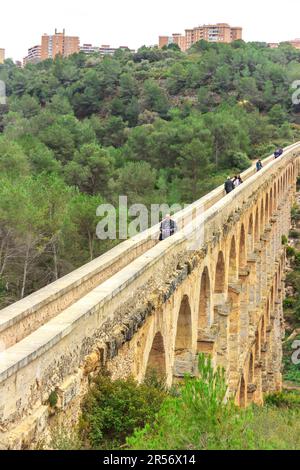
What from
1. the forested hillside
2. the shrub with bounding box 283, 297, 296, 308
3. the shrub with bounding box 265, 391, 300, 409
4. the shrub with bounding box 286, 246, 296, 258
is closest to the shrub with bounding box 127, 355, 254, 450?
the shrub with bounding box 265, 391, 300, 409

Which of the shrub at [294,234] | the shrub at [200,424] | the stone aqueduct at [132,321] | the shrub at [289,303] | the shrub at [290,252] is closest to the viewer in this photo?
the shrub at [200,424]

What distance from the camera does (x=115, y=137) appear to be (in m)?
45.7

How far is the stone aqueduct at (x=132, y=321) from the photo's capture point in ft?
14.9

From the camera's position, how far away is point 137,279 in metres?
7.28

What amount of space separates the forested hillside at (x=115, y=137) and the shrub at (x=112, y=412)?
15191 mm

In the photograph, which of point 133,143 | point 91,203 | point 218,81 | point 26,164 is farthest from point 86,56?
point 91,203

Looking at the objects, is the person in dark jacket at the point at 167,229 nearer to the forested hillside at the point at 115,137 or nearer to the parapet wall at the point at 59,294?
the parapet wall at the point at 59,294

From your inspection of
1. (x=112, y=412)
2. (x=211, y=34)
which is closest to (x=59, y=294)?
(x=112, y=412)

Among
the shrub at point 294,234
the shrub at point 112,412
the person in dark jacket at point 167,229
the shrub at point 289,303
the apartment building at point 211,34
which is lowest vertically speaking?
the shrub at point 289,303

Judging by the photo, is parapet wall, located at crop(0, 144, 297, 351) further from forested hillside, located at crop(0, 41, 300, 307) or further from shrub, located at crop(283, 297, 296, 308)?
shrub, located at crop(283, 297, 296, 308)

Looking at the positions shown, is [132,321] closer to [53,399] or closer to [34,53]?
[53,399]

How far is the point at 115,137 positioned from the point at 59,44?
240 feet

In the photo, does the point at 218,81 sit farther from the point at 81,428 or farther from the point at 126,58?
the point at 81,428

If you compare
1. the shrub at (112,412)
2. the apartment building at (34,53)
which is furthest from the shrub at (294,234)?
the apartment building at (34,53)
